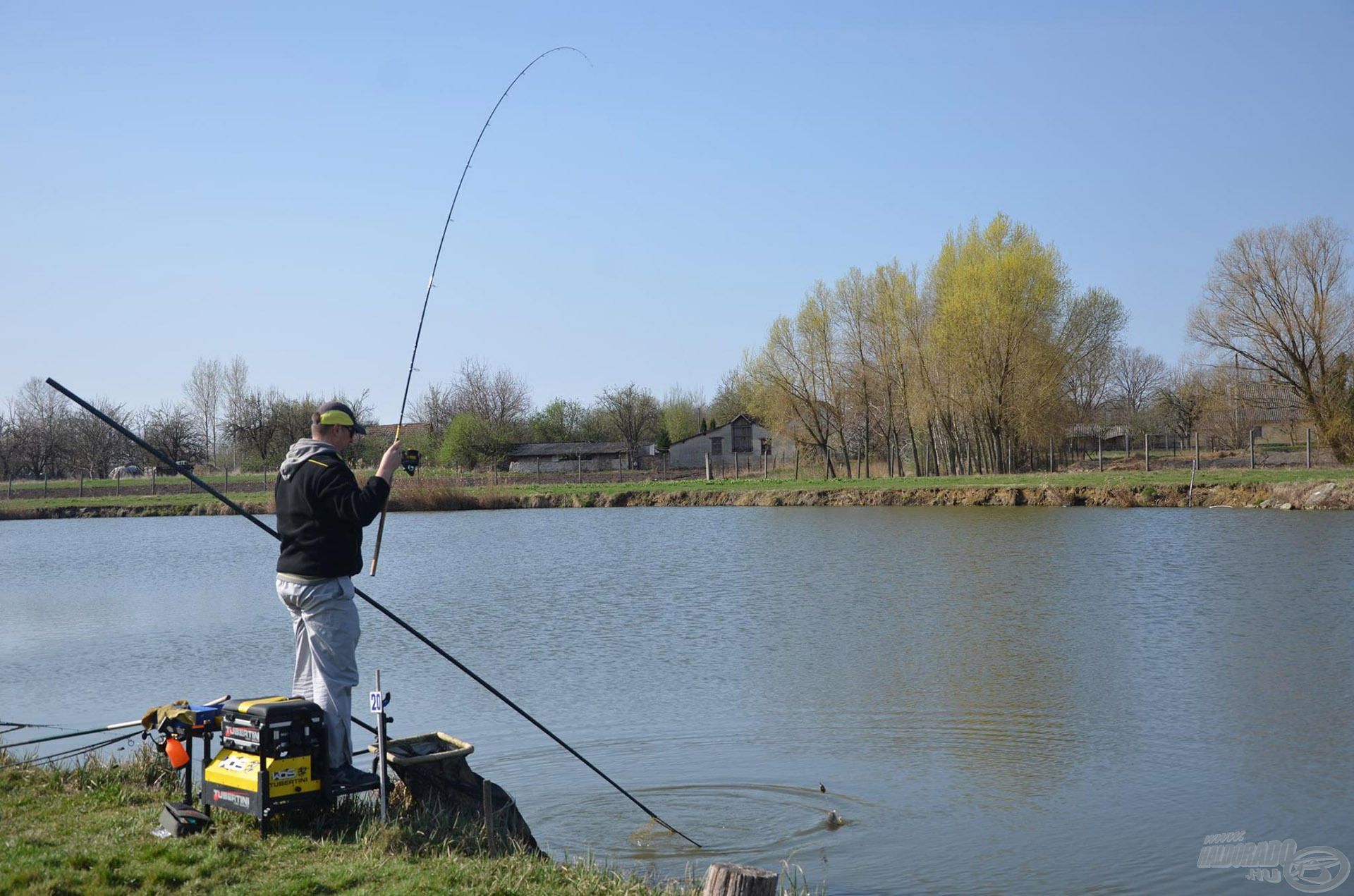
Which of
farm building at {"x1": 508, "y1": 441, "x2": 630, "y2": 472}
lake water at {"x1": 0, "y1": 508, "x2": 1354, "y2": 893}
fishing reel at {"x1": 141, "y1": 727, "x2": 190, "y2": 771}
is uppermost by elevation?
farm building at {"x1": 508, "y1": 441, "x2": 630, "y2": 472}

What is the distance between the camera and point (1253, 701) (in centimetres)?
937

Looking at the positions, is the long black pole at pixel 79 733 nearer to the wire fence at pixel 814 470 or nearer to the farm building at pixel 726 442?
the wire fence at pixel 814 470

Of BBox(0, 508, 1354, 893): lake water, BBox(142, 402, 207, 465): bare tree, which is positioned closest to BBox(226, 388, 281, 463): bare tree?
BBox(142, 402, 207, 465): bare tree

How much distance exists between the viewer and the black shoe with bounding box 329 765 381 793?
17.9ft

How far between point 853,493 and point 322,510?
35106 mm

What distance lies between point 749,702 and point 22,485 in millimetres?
58302

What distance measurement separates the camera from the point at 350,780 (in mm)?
5504

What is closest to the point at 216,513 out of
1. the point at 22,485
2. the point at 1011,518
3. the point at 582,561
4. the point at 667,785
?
the point at 22,485

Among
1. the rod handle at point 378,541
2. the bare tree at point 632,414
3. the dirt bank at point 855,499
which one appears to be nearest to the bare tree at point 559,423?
the bare tree at point 632,414

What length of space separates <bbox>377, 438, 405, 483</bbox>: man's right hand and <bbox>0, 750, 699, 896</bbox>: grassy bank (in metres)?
1.62

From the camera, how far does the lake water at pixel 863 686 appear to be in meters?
6.68

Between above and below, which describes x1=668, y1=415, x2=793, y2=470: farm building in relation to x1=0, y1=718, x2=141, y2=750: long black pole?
above

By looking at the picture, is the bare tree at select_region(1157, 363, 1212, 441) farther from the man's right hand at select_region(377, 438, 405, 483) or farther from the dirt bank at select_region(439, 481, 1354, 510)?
the man's right hand at select_region(377, 438, 405, 483)

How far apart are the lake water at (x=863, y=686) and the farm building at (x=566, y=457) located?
163 feet
